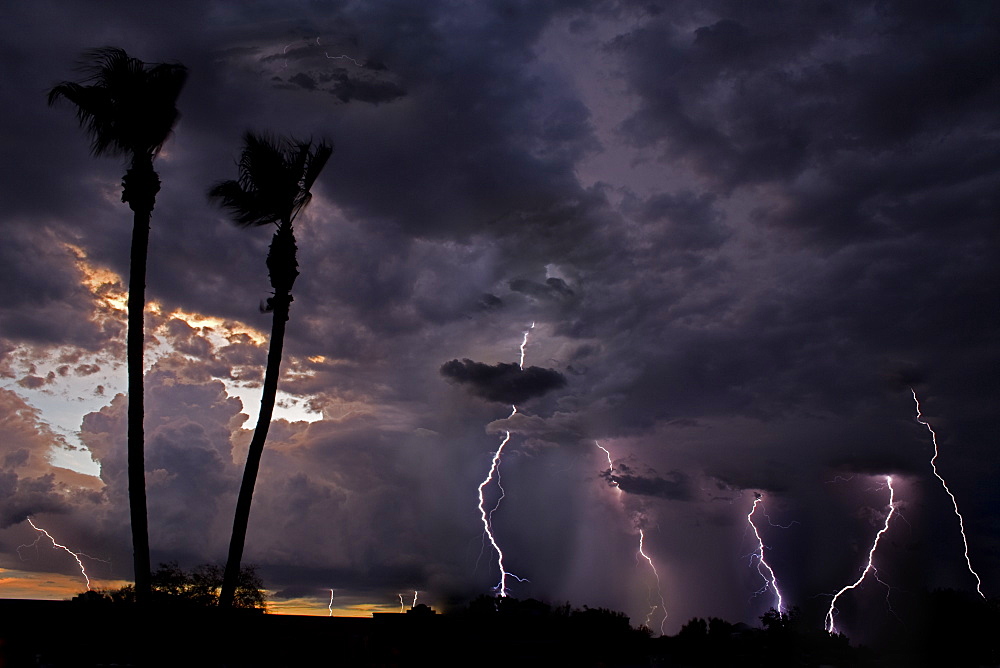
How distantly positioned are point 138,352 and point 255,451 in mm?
3713

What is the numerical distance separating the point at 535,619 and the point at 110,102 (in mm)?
17167

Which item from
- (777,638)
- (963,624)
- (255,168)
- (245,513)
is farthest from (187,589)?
(963,624)

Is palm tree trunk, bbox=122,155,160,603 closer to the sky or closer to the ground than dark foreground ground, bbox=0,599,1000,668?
closer to the sky

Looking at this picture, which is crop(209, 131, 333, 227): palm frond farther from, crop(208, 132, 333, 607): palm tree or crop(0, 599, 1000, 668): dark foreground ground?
crop(0, 599, 1000, 668): dark foreground ground

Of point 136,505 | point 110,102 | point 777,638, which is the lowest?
point 777,638

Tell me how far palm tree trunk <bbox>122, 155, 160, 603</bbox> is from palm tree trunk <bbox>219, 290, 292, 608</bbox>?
179cm

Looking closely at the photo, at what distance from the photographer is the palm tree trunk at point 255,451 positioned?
17.4 metres

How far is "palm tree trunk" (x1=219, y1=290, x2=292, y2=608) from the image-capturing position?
17.4 m

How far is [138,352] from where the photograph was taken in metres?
17.7

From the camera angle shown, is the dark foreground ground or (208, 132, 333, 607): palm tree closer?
the dark foreground ground

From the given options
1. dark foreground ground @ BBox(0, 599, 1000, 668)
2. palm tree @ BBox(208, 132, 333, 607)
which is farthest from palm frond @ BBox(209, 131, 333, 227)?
dark foreground ground @ BBox(0, 599, 1000, 668)

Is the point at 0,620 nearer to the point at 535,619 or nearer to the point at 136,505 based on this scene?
the point at 136,505

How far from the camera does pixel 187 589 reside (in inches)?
1441

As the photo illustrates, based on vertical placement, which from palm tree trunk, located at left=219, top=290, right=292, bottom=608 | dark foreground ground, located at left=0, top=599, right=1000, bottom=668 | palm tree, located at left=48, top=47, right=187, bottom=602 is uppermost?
palm tree, located at left=48, top=47, right=187, bottom=602
